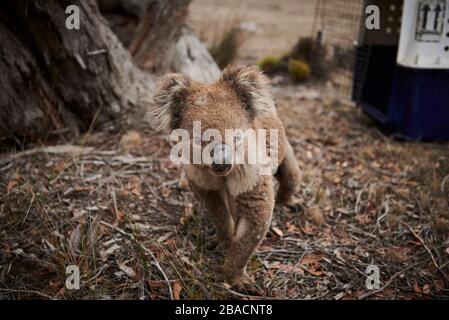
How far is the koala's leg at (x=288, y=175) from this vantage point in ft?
9.39

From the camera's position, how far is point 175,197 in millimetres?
3141

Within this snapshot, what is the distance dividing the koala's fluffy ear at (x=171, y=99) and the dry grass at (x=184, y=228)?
24.4 inches

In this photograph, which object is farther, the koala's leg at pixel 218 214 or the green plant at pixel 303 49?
the green plant at pixel 303 49

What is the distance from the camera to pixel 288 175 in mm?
2916

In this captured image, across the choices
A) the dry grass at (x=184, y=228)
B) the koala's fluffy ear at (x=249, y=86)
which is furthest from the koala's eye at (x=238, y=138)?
the dry grass at (x=184, y=228)

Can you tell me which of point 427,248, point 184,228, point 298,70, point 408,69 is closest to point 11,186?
point 184,228

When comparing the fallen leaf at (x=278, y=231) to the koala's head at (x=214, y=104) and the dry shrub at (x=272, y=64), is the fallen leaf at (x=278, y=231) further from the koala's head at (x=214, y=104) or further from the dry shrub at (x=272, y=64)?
the dry shrub at (x=272, y=64)

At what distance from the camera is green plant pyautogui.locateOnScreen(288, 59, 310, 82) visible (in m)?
6.48

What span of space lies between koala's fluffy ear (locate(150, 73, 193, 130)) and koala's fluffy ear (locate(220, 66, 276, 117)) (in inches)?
8.8

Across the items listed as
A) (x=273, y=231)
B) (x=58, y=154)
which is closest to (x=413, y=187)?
(x=273, y=231)

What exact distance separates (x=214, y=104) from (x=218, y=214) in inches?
32.8

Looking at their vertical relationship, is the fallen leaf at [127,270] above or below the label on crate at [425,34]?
below

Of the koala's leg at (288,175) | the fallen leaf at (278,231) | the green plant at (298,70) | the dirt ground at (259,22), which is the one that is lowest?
the fallen leaf at (278,231)
